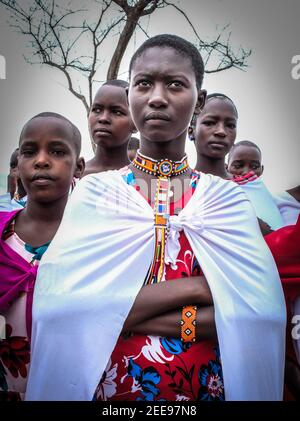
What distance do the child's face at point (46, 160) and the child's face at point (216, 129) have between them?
122 centimetres

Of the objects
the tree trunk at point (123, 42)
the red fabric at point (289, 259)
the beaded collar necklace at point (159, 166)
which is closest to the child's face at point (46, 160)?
the beaded collar necklace at point (159, 166)

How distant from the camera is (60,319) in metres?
1.76

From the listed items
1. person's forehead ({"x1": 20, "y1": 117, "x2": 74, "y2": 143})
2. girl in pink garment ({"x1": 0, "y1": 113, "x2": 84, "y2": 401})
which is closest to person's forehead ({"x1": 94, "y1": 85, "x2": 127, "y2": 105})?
girl in pink garment ({"x1": 0, "y1": 113, "x2": 84, "y2": 401})

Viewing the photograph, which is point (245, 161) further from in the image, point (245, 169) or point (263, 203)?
point (263, 203)

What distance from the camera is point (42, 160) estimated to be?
2283mm

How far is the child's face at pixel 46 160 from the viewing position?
229cm

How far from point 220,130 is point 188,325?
72.9 inches

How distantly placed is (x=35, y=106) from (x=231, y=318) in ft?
5.03

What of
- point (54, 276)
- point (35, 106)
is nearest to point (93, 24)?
point (35, 106)

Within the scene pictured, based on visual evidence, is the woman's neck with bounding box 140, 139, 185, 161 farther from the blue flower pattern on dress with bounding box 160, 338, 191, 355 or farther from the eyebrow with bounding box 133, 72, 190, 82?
the blue flower pattern on dress with bounding box 160, 338, 191, 355

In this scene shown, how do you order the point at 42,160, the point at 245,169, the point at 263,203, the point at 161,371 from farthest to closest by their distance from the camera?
the point at 245,169
the point at 263,203
the point at 42,160
the point at 161,371

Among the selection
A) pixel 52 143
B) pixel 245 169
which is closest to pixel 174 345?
pixel 52 143

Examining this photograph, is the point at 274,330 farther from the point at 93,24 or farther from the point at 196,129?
the point at 93,24

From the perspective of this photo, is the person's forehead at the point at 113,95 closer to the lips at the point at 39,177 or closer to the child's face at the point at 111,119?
the child's face at the point at 111,119
